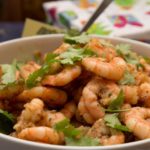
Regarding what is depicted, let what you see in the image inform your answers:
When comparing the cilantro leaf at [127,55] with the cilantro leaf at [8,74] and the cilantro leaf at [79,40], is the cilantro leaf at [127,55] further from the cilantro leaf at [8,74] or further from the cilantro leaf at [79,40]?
the cilantro leaf at [8,74]

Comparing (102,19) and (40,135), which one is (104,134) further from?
(102,19)

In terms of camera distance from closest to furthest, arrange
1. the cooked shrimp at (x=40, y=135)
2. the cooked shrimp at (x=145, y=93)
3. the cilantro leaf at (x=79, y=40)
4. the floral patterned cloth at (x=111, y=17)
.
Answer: the cooked shrimp at (x=40, y=135), the cooked shrimp at (x=145, y=93), the cilantro leaf at (x=79, y=40), the floral patterned cloth at (x=111, y=17)

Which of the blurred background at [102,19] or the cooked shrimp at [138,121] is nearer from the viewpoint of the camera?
the cooked shrimp at [138,121]

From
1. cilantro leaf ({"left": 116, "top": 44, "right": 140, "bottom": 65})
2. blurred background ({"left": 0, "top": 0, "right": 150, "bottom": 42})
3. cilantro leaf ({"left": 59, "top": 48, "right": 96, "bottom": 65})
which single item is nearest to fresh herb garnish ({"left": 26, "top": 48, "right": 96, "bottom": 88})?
cilantro leaf ({"left": 59, "top": 48, "right": 96, "bottom": 65})

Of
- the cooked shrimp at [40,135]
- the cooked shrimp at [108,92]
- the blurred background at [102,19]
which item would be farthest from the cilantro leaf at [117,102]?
the blurred background at [102,19]

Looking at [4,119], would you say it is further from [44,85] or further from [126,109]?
[126,109]

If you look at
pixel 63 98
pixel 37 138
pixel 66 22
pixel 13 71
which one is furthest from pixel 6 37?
pixel 37 138
